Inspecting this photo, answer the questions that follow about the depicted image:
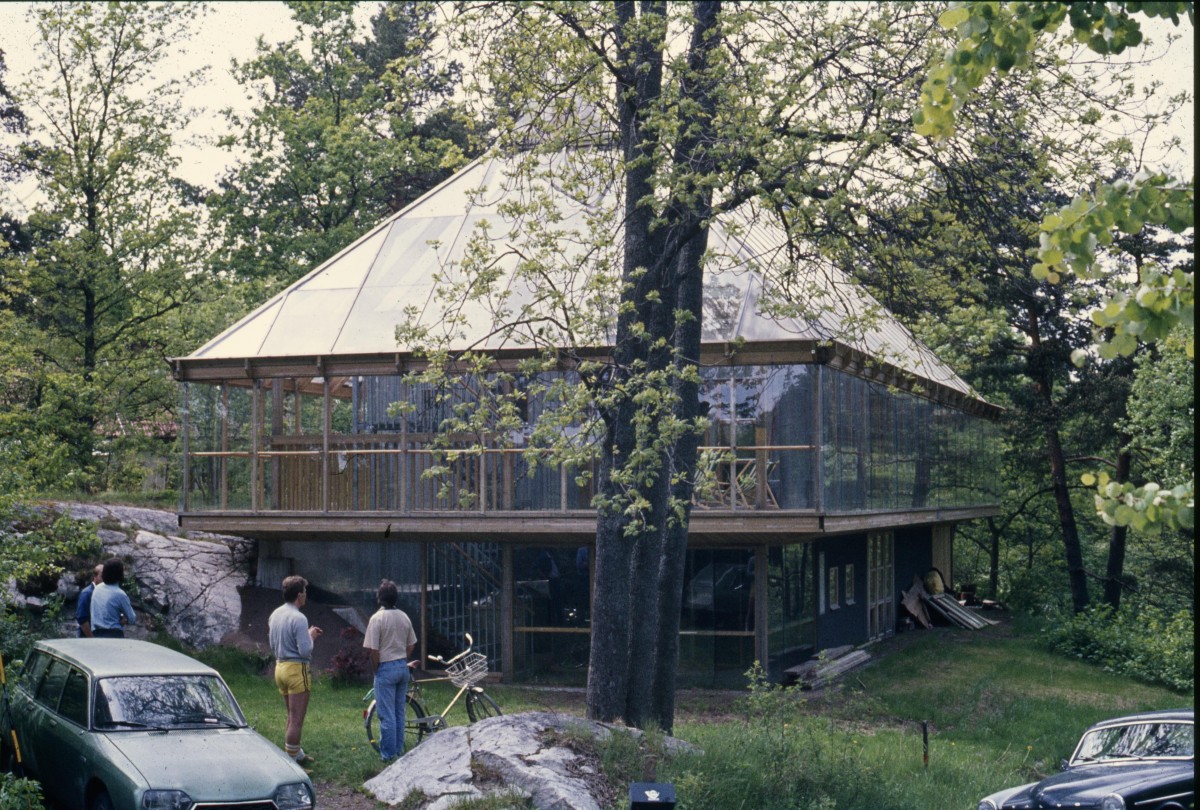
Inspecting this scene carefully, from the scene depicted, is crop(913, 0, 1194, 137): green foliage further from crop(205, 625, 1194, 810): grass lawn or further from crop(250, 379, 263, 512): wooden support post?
crop(250, 379, 263, 512): wooden support post

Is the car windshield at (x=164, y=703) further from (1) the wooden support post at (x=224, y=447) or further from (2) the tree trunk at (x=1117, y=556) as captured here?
(2) the tree trunk at (x=1117, y=556)

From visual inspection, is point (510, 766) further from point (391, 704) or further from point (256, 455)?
point (256, 455)

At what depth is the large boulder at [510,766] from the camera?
33.5 ft

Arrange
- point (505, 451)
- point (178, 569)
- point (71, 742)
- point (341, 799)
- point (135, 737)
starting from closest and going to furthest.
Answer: point (135, 737)
point (71, 742)
point (341, 799)
point (505, 451)
point (178, 569)

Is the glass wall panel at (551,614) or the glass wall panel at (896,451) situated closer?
the glass wall panel at (896,451)

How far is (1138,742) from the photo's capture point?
11.6m

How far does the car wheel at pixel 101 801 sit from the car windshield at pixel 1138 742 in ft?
27.2

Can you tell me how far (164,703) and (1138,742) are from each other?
8.38 meters

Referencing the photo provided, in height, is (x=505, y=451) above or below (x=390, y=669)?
above

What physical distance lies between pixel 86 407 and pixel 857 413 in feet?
49.4

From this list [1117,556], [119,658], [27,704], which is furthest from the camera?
[1117,556]

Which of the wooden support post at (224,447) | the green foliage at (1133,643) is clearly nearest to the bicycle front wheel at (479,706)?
the wooden support post at (224,447)

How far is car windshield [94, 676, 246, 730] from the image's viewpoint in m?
10.4

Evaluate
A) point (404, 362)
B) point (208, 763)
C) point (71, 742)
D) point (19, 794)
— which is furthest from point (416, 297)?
point (19, 794)
